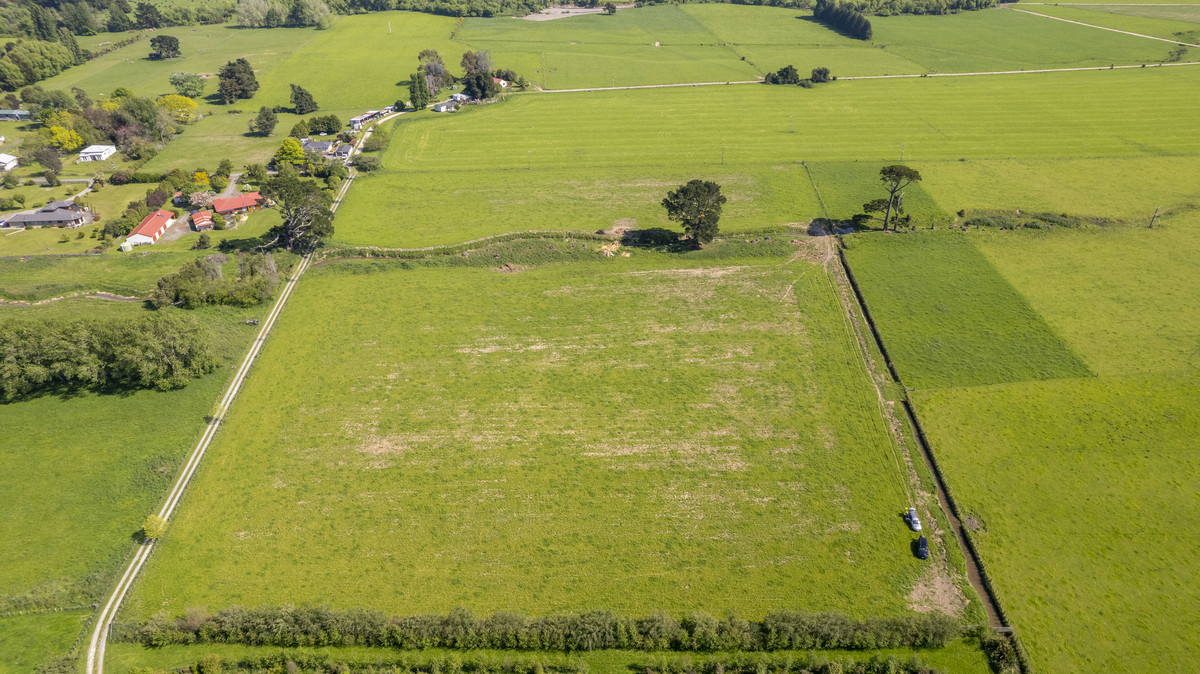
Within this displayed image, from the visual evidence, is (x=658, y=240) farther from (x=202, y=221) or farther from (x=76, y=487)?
(x=202, y=221)

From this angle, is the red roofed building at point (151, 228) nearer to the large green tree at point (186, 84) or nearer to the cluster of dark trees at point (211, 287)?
the cluster of dark trees at point (211, 287)

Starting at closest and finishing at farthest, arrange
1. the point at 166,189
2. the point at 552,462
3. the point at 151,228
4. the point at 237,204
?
the point at 552,462, the point at 151,228, the point at 237,204, the point at 166,189

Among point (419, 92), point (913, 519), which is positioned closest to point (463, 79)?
point (419, 92)

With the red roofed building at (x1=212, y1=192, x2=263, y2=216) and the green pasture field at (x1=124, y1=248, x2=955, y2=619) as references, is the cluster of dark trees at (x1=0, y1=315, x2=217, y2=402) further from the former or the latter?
the red roofed building at (x1=212, y1=192, x2=263, y2=216)

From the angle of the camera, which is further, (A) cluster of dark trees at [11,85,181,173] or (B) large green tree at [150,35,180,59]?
(B) large green tree at [150,35,180,59]

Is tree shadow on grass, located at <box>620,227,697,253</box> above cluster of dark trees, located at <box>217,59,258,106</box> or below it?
below

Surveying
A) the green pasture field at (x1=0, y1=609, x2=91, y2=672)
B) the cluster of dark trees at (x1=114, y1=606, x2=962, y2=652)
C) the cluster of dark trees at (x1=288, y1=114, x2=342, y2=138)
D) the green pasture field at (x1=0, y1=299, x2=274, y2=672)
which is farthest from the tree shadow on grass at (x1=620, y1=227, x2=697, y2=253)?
the cluster of dark trees at (x1=288, y1=114, x2=342, y2=138)
